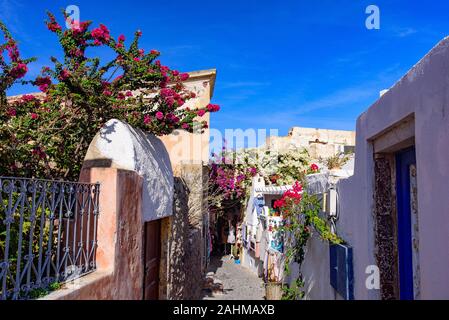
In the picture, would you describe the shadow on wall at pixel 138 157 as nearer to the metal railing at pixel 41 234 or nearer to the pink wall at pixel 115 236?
the pink wall at pixel 115 236

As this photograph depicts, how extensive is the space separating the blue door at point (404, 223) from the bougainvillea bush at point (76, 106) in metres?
3.19

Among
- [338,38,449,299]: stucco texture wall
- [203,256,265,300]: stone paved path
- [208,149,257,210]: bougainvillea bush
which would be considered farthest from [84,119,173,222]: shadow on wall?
[208,149,257,210]: bougainvillea bush

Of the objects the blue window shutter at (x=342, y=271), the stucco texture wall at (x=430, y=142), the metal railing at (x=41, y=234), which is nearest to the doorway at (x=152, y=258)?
the metal railing at (x=41, y=234)

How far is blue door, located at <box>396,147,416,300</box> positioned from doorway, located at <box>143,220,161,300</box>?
347 centimetres

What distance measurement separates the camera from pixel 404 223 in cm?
361

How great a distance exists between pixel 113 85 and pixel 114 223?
2343 mm

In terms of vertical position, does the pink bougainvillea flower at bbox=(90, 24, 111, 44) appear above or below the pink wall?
above

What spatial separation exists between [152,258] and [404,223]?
3970 millimetres

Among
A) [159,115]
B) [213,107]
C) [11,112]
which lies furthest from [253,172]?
[11,112]

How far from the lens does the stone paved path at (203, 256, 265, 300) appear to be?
11641mm

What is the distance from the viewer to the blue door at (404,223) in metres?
3.53

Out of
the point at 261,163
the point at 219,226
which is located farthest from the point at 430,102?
the point at 219,226

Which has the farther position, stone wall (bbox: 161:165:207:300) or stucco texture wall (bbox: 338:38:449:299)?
stone wall (bbox: 161:165:207:300)

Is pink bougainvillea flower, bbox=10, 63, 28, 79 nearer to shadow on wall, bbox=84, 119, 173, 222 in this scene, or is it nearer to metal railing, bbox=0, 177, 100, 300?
shadow on wall, bbox=84, 119, 173, 222
